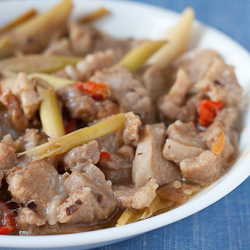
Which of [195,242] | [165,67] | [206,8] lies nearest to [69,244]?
[195,242]

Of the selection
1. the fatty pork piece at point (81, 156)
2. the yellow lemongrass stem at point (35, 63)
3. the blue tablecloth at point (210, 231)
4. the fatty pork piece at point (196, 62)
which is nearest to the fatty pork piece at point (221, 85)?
the fatty pork piece at point (196, 62)

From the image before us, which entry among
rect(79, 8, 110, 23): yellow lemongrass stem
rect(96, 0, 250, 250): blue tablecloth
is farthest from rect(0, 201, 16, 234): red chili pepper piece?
rect(79, 8, 110, 23): yellow lemongrass stem

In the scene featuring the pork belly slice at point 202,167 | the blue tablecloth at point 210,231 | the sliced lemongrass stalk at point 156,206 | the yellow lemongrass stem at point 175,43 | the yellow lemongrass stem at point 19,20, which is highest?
the yellow lemongrass stem at point 19,20

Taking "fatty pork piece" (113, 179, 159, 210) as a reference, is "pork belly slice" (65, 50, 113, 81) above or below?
above

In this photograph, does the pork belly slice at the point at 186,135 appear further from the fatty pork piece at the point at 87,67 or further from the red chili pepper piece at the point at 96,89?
the fatty pork piece at the point at 87,67

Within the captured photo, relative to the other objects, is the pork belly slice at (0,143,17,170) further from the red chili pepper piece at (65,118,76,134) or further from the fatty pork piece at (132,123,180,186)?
the fatty pork piece at (132,123,180,186)

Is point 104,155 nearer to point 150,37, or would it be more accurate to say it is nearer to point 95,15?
point 150,37
